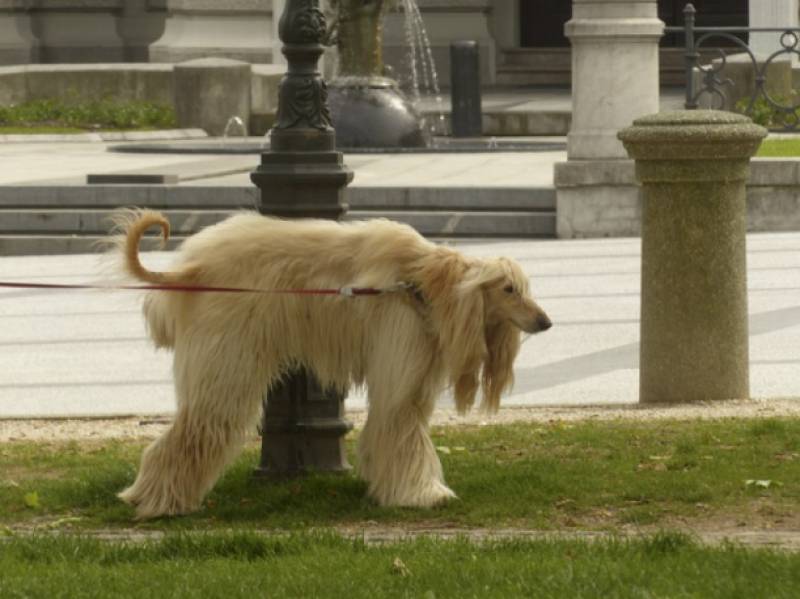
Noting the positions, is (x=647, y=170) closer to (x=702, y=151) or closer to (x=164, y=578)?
(x=702, y=151)

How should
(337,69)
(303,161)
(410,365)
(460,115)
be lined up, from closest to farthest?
1. (410,365)
2. (303,161)
3. (337,69)
4. (460,115)

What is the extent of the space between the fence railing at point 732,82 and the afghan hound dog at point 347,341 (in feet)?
39.5

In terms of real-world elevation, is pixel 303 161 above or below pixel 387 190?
above

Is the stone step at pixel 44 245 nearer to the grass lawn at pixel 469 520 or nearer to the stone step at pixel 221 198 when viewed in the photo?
the stone step at pixel 221 198

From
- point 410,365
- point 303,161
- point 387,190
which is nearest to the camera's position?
point 410,365

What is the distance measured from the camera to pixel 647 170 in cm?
1080

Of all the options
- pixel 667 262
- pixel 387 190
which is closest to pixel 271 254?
pixel 667 262

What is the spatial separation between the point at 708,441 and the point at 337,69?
16140 mm

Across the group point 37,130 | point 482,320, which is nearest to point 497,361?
point 482,320

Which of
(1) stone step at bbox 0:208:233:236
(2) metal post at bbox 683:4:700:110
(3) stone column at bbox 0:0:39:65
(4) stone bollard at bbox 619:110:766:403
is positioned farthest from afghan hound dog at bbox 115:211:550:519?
(3) stone column at bbox 0:0:39:65

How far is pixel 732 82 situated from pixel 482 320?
557 inches

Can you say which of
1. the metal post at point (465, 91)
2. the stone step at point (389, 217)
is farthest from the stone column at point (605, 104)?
the metal post at point (465, 91)

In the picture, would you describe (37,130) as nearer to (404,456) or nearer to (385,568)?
(404,456)

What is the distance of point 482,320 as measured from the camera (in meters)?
8.02
